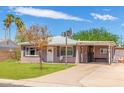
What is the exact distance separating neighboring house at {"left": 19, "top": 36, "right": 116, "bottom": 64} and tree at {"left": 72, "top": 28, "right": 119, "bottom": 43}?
0.87m

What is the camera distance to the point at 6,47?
49625mm

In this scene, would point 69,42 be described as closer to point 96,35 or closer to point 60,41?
point 60,41

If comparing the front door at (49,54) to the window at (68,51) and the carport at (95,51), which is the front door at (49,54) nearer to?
the window at (68,51)

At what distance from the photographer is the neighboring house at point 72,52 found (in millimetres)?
38406

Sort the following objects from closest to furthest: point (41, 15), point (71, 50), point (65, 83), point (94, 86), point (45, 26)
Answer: point (94, 86)
point (65, 83)
point (45, 26)
point (41, 15)
point (71, 50)

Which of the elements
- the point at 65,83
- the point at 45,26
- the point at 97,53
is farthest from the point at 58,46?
the point at 65,83

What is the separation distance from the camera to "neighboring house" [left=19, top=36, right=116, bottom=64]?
38.4 meters

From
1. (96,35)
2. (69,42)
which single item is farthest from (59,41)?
(96,35)

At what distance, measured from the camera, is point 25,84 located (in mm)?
18469

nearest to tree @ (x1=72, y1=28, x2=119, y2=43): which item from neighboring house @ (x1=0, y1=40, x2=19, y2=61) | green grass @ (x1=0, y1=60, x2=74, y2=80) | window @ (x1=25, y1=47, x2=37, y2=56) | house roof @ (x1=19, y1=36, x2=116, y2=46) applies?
house roof @ (x1=19, y1=36, x2=116, y2=46)

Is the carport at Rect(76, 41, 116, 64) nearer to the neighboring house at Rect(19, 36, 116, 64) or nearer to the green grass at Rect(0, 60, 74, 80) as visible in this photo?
the neighboring house at Rect(19, 36, 116, 64)
